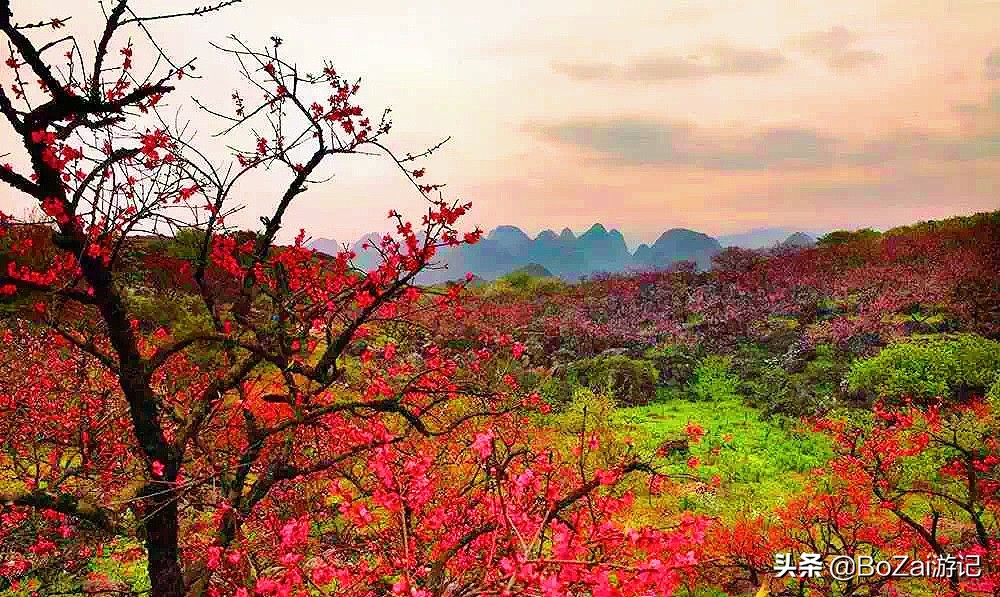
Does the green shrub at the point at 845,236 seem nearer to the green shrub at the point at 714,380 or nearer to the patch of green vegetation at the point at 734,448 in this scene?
A: the green shrub at the point at 714,380

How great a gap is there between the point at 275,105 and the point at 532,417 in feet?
40.5

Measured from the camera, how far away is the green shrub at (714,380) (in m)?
18.0

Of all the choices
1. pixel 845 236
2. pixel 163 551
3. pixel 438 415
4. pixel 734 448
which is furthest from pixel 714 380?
pixel 845 236

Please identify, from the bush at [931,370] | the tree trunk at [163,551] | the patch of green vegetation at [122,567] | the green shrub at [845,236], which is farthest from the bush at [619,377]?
the green shrub at [845,236]

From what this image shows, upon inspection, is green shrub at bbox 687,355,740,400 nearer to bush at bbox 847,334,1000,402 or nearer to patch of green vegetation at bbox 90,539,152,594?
bush at bbox 847,334,1000,402

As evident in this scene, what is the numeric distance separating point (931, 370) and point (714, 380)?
578 centimetres

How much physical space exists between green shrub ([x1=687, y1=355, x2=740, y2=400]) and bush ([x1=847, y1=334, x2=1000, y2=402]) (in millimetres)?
3343

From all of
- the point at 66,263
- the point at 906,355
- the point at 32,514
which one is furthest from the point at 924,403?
the point at 32,514

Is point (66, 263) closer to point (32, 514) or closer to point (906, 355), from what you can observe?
point (32, 514)

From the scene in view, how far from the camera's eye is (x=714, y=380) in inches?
739

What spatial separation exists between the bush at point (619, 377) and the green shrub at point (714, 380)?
4.55 feet

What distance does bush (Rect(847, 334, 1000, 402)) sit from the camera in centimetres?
1419

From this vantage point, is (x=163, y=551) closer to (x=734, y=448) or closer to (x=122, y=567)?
(x=122, y=567)

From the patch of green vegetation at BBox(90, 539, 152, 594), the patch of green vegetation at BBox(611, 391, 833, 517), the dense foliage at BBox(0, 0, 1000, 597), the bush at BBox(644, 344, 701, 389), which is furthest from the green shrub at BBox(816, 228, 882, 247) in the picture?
the patch of green vegetation at BBox(90, 539, 152, 594)
